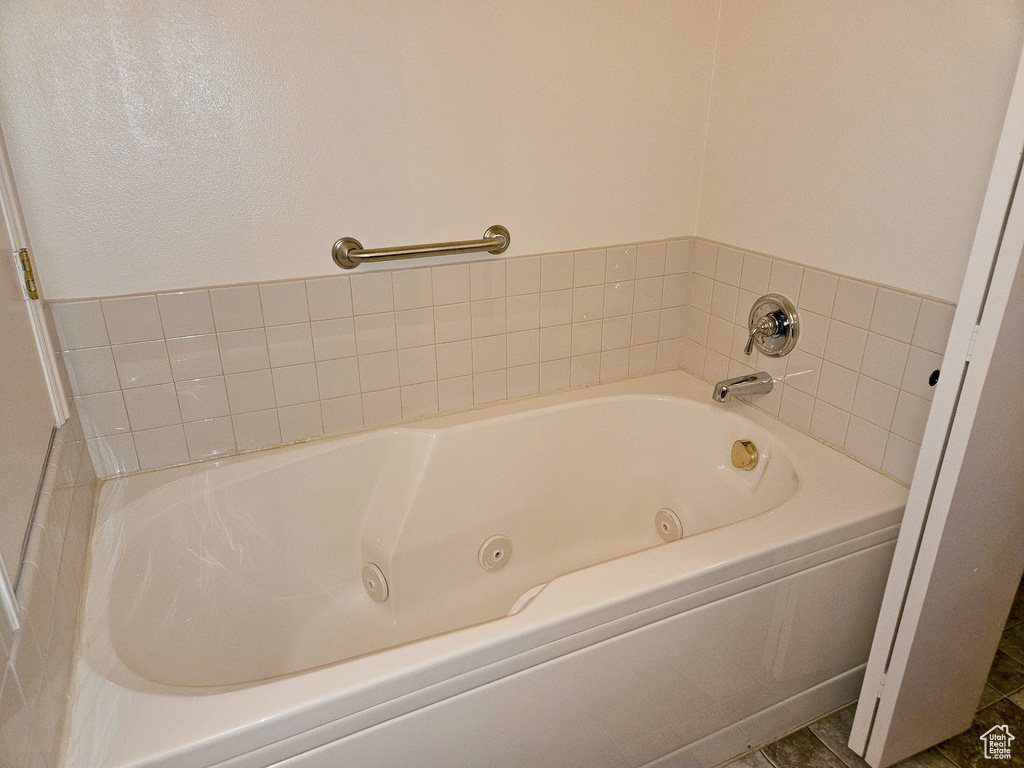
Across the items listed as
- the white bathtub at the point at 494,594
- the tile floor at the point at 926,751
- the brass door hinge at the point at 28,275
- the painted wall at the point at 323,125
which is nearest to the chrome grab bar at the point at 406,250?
the painted wall at the point at 323,125

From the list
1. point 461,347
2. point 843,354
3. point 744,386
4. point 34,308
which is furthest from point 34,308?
point 843,354

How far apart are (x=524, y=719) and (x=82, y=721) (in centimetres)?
66

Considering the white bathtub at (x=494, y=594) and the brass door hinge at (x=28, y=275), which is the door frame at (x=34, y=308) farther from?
the white bathtub at (x=494, y=594)

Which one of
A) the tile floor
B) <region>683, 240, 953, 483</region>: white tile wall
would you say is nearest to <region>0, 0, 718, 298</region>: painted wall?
<region>683, 240, 953, 483</region>: white tile wall

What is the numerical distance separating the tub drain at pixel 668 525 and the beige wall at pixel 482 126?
0.79 meters

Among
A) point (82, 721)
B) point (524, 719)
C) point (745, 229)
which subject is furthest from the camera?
point (745, 229)

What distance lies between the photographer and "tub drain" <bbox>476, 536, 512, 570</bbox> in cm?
181

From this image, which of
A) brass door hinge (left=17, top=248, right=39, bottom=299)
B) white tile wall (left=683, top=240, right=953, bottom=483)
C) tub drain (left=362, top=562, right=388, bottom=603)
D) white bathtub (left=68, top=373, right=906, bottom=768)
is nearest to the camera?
white bathtub (left=68, top=373, right=906, bottom=768)

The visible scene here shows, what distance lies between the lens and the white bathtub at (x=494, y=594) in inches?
39.1

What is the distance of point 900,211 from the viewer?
1.40 metres

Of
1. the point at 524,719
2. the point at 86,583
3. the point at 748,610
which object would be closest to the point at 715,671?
the point at 748,610

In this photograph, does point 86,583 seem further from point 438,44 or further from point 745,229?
point 745,229

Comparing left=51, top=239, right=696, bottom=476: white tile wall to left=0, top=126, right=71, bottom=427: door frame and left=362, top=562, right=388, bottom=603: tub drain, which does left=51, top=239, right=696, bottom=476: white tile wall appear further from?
left=362, top=562, right=388, bottom=603: tub drain

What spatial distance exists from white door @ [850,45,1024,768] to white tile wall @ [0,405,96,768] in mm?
1381
